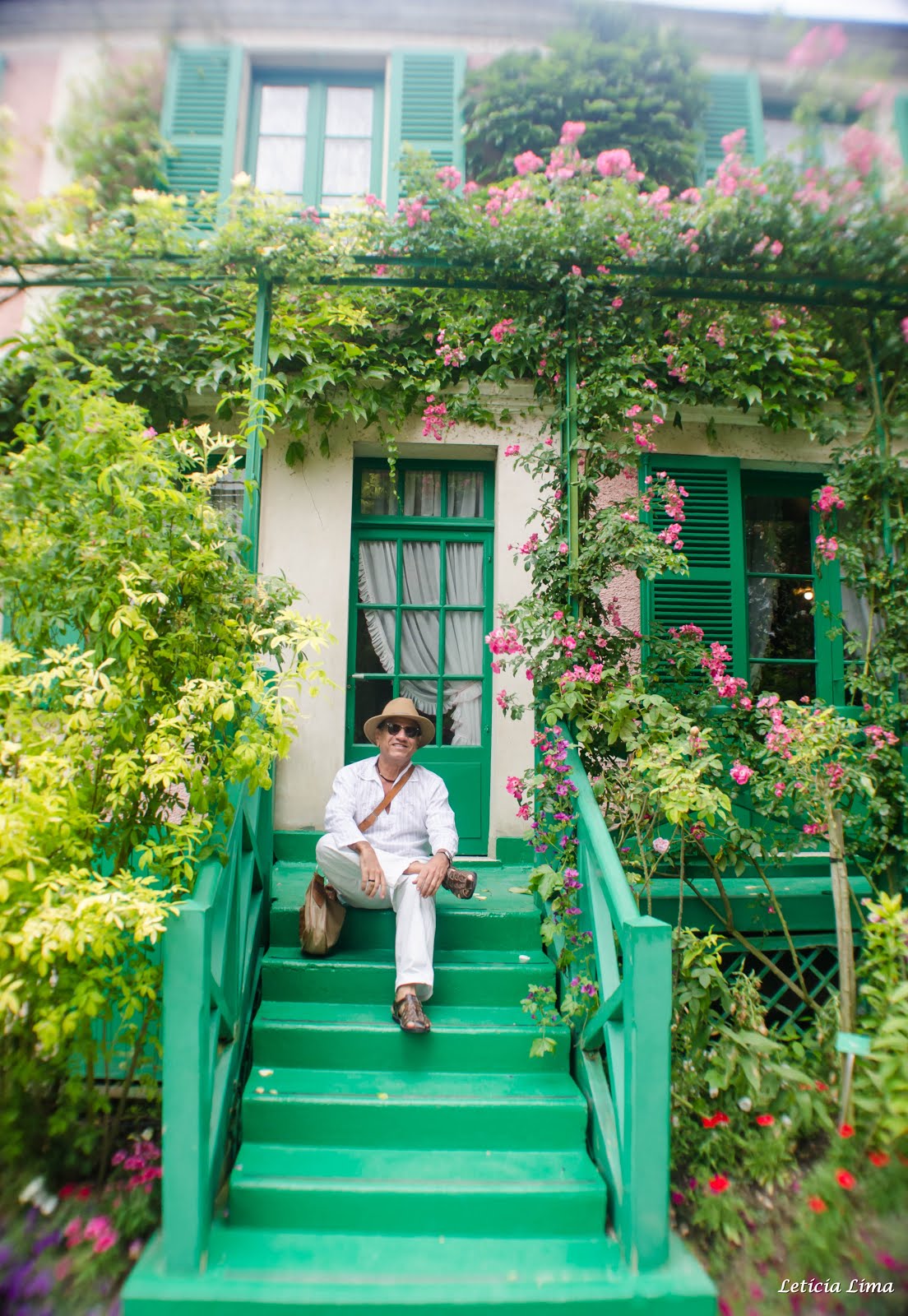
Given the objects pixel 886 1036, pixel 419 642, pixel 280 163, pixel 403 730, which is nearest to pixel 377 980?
pixel 403 730

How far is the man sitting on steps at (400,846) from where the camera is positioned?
10.1 feet

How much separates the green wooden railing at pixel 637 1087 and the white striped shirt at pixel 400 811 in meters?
0.95

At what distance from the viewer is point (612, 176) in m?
4.08

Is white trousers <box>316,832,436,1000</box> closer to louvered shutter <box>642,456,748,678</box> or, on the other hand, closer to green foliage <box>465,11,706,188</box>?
louvered shutter <box>642,456,748,678</box>

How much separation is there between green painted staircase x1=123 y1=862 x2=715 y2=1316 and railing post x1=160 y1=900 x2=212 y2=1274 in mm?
Answer: 102

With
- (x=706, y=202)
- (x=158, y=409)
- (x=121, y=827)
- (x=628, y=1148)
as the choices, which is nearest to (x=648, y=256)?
(x=706, y=202)

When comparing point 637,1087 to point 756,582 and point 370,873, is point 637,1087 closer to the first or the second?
point 370,873

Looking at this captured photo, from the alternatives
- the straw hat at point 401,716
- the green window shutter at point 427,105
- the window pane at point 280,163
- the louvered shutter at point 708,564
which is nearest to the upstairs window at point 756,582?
the louvered shutter at point 708,564

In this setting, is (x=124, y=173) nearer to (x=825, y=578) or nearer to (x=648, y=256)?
(x=648, y=256)

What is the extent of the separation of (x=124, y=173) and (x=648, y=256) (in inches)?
144

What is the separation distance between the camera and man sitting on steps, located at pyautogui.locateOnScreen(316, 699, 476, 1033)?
3.09 metres

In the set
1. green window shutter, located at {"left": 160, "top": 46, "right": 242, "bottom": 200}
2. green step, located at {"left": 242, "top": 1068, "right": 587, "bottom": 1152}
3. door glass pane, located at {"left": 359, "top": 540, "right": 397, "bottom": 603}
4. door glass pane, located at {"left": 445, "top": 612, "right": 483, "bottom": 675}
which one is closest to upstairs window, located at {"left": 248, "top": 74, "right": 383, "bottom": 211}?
green window shutter, located at {"left": 160, "top": 46, "right": 242, "bottom": 200}

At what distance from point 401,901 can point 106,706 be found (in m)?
1.48

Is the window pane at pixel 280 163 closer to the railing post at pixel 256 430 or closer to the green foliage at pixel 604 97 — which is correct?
the green foliage at pixel 604 97
